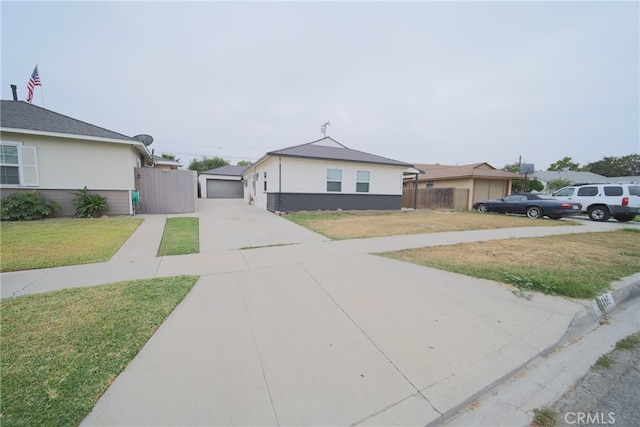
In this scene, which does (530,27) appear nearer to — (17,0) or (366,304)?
(366,304)

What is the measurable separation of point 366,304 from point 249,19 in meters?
11.2

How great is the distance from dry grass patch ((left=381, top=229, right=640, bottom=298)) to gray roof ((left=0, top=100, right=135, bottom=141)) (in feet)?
41.1

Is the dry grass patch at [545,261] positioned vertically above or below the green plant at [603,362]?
above

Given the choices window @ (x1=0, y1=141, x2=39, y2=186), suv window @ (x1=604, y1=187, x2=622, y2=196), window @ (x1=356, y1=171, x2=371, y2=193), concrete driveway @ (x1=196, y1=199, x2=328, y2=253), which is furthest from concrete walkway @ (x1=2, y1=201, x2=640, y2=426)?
suv window @ (x1=604, y1=187, x2=622, y2=196)

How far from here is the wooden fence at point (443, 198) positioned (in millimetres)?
18656

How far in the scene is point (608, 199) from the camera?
12242 mm

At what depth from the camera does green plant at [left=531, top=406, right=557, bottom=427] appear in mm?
1733

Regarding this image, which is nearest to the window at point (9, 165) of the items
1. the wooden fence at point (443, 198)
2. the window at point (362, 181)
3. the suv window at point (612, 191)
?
the window at point (362, 181)

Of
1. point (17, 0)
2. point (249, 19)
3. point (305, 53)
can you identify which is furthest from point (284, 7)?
point (17, 0)

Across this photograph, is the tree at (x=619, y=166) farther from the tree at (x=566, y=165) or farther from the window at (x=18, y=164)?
the window at (x=18, y=164)

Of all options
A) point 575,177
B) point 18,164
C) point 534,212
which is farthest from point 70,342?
point 575,177

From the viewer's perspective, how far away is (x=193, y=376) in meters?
1.97

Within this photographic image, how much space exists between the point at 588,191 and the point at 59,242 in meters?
21.9

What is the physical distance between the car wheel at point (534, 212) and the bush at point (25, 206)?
872 inches
